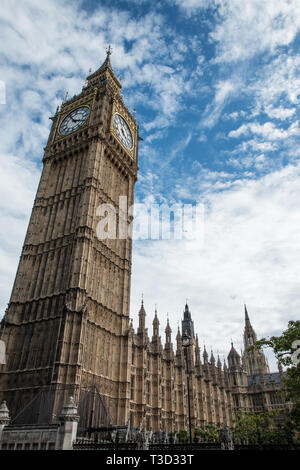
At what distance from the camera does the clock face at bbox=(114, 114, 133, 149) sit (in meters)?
48.2

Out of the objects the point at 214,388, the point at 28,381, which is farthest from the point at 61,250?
the point at 214,388

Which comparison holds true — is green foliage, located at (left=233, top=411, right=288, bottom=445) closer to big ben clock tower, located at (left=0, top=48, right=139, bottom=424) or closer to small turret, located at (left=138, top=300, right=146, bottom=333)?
big ben clock tower, located at (left=0, top=48, right=139, bottom=424)

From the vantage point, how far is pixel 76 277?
33.2 meters

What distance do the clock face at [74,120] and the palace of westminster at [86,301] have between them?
190 millimetres

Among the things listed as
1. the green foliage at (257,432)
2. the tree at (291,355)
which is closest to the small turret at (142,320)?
the green foliage at (257,432)

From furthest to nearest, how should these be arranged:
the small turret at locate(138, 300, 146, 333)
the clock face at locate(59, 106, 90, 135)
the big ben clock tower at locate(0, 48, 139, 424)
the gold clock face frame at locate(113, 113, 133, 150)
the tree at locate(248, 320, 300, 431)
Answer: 1. the gold clock face frame at locate(113, 113, 133, 150)
2. the clock face at locate(59, 106, 90, 135)
3. the small turret at locate(138, 300, 146, 333)
4. the big ben clock tower at locate(0, 48, 139, 424)
5. the tree at locate(248, 320, 300, 431)

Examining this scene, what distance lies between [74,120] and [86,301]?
2699 cm

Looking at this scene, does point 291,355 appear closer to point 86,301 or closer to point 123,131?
point 86,301

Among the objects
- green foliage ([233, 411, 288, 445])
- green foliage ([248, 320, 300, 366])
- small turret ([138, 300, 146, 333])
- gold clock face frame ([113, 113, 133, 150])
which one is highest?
gold clock face frame ([113, 113, 133, 150])

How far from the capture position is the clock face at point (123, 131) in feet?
158

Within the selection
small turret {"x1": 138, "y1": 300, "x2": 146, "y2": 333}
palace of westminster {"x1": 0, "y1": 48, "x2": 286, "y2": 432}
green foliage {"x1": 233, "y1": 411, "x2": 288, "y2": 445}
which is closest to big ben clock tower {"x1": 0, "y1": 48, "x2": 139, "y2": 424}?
palace of westminster {"x1": 0, "y1": 48, "x2": 286, "y2": 432}

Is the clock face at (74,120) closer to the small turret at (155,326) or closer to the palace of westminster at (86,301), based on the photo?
the palace of westminster at (86,301)
